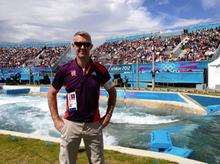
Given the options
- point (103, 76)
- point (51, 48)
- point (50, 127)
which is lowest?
point (50, 127)

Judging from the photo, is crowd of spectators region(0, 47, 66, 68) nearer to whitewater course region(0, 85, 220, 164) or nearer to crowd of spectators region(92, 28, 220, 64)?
crowd of spectators region(92, 28, 220, 64)

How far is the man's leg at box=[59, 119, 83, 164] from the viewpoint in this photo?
5.64 metres

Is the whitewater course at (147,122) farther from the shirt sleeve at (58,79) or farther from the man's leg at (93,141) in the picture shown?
the shirt sleeve at (58,79)

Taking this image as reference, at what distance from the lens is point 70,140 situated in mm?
5691

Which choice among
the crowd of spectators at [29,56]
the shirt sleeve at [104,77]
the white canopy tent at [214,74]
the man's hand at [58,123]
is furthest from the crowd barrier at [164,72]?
the man's hand at [58,123]

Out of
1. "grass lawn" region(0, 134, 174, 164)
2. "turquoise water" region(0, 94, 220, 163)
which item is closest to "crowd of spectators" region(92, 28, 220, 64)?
"turquoise water" region(0, 94, 220, 163)

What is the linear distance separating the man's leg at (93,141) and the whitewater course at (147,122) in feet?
13.4

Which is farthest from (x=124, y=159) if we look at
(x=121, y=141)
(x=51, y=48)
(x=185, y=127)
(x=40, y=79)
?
(x=51, y=48)

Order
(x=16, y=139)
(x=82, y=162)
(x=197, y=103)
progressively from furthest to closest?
(x=197, y=103)
(x=16, y=139)
(x=82, y=162)

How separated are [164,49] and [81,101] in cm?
4732

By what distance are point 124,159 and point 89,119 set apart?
4168 mm

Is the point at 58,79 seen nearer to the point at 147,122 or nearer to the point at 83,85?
the point at 83,85

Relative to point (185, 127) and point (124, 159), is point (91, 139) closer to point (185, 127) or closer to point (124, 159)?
point (124, 159)

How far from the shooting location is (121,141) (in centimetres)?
1800
